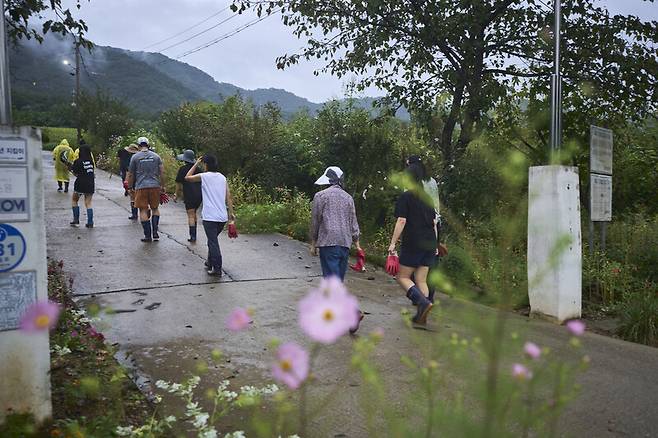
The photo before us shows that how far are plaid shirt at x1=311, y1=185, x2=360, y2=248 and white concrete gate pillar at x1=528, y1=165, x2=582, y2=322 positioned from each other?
2231 millimetres

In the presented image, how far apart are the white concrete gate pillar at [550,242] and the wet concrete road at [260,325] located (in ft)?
1.28

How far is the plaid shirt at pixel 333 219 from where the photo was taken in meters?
5.80

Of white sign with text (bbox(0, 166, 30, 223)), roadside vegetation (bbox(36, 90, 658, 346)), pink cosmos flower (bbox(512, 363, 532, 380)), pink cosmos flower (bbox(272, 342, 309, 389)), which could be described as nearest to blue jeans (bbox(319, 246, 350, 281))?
roadside vegetation (bbox(36, 90, 658, 346))

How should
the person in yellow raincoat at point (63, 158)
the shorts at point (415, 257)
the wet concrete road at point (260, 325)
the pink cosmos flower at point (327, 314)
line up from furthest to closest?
the person in yellow raincoat at point (63, 158)
the shorts at point (415, 257)
the wet concrete road at point (260, 325)
the pink cosmos flower at point (327, 314)

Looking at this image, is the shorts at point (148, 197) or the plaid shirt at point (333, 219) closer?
the plaid shirt at point (333, 219)

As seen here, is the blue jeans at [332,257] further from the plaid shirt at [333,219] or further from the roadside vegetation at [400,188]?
the roadside vegetation at [400,188]

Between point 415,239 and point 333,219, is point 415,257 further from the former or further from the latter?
point 333,219

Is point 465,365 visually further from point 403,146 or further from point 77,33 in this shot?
point 403,146

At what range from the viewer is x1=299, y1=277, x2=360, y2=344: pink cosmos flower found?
3.12 feet

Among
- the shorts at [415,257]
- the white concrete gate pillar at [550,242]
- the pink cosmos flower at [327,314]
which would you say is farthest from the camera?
the white concrete gate pillar at [550,242]

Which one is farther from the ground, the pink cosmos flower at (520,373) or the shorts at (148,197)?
A: the shorts at (148,197)

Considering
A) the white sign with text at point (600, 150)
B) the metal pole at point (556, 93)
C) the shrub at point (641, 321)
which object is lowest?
the shrub at point (641, 321)

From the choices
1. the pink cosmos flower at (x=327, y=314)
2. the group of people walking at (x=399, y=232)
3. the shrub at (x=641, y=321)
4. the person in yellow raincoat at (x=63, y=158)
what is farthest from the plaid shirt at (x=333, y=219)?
the person in yellow raincoat at (x=63, y=158)

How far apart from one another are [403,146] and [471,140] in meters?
2.00
